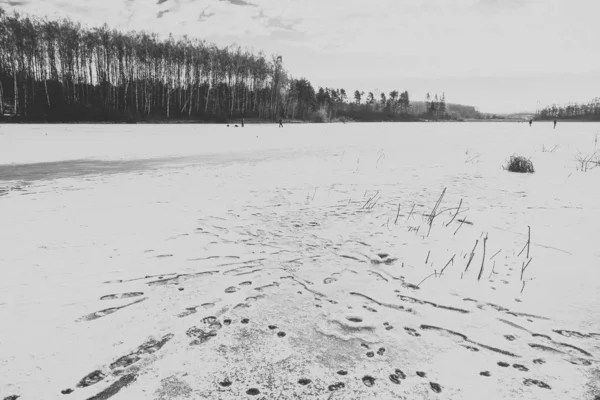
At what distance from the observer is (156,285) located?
294 cm

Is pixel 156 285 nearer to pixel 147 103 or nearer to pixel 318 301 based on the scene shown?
pixel 318 301

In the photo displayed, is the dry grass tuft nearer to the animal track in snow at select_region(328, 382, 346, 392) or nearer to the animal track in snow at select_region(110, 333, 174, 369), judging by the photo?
the animal track in snow at select_region(328, 382, 346, 392)

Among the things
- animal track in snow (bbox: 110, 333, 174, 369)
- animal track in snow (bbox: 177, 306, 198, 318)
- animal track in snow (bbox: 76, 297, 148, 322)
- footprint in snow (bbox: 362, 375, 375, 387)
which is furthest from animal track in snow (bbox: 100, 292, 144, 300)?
footprint in snow (bbox: 362, 375, 375, 387)

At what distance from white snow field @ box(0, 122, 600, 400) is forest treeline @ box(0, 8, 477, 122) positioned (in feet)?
133

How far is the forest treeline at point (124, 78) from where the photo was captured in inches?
1483

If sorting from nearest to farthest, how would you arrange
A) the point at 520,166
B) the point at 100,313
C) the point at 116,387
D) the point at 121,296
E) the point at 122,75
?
1. the point at 116,387
2. the point at 100,313
3. the point at 121,296
4. the point at 520,166
5. the point at 122,75

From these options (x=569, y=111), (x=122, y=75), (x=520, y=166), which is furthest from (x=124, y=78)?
(x=569, y=111)

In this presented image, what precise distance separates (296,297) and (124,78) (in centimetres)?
5349

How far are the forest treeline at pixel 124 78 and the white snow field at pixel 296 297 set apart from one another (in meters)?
40.4

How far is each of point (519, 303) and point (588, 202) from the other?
4.39m

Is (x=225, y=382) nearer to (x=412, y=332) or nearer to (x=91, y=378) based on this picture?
(x=91, y=378)

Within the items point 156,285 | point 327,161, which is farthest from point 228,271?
point 327,161

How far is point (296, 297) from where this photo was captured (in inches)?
111

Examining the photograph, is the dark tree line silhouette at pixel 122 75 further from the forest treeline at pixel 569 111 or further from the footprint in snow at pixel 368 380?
the forest treeline at pixel 569 111
